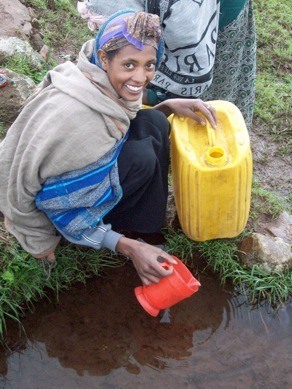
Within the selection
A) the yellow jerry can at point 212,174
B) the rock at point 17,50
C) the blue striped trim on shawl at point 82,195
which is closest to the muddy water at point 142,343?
the yellow jerry can at point 212,174

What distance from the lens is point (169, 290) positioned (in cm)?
213

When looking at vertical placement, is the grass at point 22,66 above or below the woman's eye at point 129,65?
below

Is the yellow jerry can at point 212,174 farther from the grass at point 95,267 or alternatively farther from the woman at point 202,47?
the woman at point 202,47

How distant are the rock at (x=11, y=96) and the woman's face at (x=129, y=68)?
1210 millimetres

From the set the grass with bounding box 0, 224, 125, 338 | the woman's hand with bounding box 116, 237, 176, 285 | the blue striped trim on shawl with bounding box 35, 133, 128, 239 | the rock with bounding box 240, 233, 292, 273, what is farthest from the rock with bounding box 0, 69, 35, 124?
the rock with bounding box 240, 233, 292, 273

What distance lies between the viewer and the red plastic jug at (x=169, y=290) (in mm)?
2105

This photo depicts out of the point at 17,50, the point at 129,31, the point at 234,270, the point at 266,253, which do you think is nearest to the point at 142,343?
the point at 234,270

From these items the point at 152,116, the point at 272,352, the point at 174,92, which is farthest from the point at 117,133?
the point at 272,352

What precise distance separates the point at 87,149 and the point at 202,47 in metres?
0.99

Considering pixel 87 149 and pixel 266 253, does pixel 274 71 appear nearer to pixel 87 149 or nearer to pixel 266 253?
pixel 266 253

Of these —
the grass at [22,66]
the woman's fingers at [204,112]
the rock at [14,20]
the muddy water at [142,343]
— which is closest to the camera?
the muddy water at [142,343]

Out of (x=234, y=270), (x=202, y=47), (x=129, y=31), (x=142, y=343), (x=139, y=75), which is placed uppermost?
(x=129, y=31)

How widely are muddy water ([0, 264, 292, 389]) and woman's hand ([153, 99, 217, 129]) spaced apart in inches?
33.5

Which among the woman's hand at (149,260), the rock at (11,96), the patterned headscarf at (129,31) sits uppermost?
the patterned headscarf at (129,31)
